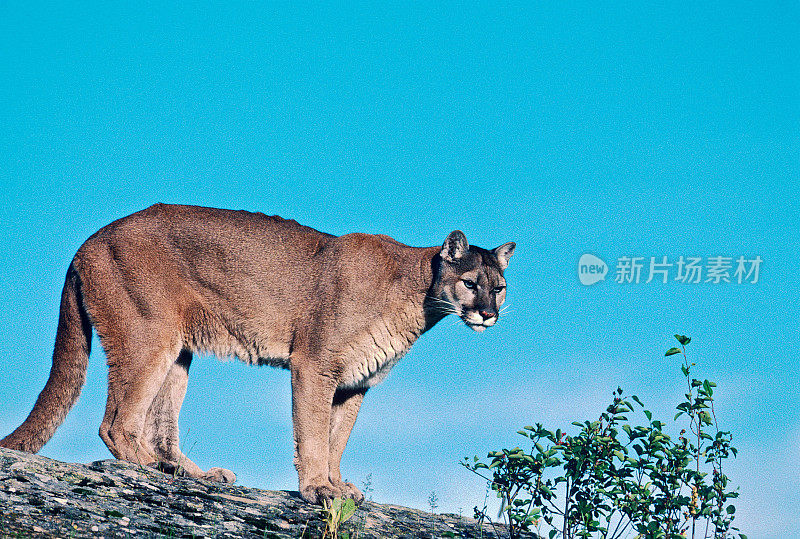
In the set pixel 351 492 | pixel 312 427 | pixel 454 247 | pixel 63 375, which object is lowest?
pixel 351 492

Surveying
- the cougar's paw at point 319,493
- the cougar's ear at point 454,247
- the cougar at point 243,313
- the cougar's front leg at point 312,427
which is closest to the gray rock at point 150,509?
the cougar's paw at point 319,493

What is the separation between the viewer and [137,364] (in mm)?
8750

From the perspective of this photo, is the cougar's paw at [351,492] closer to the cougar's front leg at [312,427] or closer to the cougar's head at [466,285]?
the cougar's front leg at [312,427]

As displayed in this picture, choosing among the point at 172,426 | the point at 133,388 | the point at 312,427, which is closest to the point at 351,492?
the point at 312,427

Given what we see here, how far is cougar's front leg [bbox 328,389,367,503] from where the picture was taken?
369 inches

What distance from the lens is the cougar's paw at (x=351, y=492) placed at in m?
8.52

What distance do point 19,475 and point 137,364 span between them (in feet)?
7.22

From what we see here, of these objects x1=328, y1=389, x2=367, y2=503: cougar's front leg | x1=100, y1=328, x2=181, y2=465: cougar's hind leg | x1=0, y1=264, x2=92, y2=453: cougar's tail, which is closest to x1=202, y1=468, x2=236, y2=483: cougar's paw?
x1=100, y1=328, x2=181, y2=465: cougar's hind leg

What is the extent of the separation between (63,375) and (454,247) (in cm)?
503

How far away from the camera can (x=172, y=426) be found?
30.7 feet

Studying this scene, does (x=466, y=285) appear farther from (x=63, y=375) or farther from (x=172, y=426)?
(x=63, y=375)

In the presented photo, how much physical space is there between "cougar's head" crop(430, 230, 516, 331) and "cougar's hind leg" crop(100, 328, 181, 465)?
3.41m

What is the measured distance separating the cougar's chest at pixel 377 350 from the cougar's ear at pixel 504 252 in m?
1.45

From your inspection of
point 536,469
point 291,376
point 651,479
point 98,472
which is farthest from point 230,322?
point 651,479
